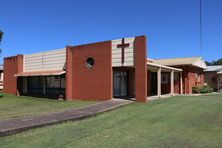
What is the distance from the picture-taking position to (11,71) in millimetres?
33031

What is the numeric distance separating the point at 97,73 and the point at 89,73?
2.98 ft

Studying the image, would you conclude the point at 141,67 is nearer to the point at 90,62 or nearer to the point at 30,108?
the point at 90,62

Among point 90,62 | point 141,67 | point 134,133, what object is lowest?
point 134,133

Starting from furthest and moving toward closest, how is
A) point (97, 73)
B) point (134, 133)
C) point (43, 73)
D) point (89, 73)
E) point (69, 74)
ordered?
point (43, 73)
point (69, 74)
point (89, 73)
point (97, 73)
point (134, 133)

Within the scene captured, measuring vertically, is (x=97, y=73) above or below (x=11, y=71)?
below

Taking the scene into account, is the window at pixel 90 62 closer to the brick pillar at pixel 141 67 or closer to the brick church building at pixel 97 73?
the brick church building at pixel 97 73

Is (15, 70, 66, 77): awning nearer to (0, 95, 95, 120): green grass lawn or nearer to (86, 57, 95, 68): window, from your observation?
(86, 57, 95, 68): window

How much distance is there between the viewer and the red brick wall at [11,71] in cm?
3156

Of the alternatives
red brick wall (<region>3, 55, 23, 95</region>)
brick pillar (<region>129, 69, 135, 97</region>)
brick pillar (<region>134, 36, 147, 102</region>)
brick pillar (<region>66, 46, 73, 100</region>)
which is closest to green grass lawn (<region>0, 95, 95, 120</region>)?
brick pillar (<region>66, 46, 73, 100</region>)

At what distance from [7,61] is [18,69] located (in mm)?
3294

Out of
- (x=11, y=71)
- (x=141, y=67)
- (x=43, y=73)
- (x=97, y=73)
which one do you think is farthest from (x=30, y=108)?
(x=11, y=71)

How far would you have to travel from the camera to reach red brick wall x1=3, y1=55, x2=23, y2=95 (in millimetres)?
31562

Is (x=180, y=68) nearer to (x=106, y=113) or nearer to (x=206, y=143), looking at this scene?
(x=106, y=113)

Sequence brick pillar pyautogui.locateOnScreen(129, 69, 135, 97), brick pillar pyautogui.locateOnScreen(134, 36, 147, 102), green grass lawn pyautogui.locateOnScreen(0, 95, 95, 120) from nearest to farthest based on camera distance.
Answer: green grass lawn pyautogui.locateOnScreen(0, 95, 95, 120), brick pillar pyautogui.locateOnScreen(134, 36, 147, 102), brick pillar pyautogui.locateOnScreen(129, 69, 135, 97)
